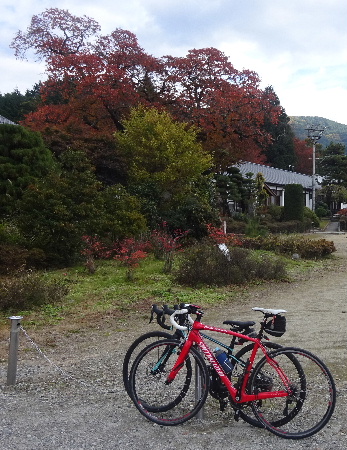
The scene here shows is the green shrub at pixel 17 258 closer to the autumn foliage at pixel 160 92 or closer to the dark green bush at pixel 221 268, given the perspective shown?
the dark green bush at pixel 221 268

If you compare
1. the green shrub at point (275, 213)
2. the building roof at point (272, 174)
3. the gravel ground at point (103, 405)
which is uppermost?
the building roof at point (272, 174)

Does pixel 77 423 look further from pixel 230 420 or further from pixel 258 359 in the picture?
pixel 258 359

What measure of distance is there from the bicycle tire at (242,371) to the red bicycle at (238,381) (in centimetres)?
1

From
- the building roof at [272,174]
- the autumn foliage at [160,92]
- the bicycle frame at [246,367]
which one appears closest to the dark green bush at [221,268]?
the bicycle frame at [246,367]

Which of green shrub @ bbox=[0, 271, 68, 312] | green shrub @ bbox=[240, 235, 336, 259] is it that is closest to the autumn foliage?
green shrub @ bbox=[240, 235, 336, 259]

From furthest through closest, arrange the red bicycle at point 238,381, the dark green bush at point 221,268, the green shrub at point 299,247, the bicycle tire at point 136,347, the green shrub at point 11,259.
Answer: the green shrub at point 299,247
the dark green bush at point 221,268
the green shrub at point 11,259
the bicycle tire at point 136,347
the red bicycle at point 238,381

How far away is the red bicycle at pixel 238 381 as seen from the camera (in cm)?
354

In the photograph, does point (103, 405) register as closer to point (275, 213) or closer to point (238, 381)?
point (238, 381)

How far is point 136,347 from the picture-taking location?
3885 mm

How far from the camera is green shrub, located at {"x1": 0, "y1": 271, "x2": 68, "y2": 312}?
777cm

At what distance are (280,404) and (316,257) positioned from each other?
12.2m

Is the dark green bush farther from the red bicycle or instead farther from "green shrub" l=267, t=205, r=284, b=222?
"green shrub" l=267, t=205, r=284, b=222

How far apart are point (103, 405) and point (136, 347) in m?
0.68

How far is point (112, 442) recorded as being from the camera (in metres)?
3.42
